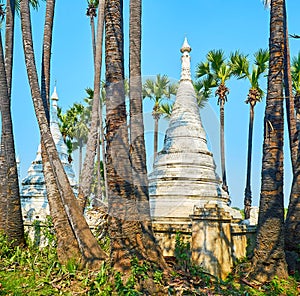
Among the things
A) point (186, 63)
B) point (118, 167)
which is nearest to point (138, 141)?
point (118, 167)

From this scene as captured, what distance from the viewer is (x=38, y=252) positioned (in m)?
8.95

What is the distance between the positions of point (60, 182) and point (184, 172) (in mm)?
5584

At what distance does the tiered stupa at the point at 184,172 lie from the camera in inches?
454

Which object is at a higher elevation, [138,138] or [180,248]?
[138,138]

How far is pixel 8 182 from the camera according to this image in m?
9.83

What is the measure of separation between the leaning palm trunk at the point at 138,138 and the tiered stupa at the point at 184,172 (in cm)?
333

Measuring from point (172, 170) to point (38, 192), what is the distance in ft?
21.8

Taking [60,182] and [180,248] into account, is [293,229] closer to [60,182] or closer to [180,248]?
[180,248]

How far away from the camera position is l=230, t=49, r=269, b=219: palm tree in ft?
64.4

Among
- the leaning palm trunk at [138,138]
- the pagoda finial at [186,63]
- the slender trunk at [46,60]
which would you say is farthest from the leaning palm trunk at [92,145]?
the pagoda finial at [186,63]

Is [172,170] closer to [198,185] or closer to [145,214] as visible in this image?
[198,185]

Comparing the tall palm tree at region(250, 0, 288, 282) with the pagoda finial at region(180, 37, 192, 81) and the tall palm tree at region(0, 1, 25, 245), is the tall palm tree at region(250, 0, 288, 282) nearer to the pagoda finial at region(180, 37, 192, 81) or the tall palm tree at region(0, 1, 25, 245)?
the tall palm tree at region(0, 1, 25, 245)

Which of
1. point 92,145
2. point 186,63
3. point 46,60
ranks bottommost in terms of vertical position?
point 92,145

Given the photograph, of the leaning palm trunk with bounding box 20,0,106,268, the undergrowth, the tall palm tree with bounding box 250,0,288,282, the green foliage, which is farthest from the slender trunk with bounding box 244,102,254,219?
the leaning palm trunk with bounding box 20,0,106,268
